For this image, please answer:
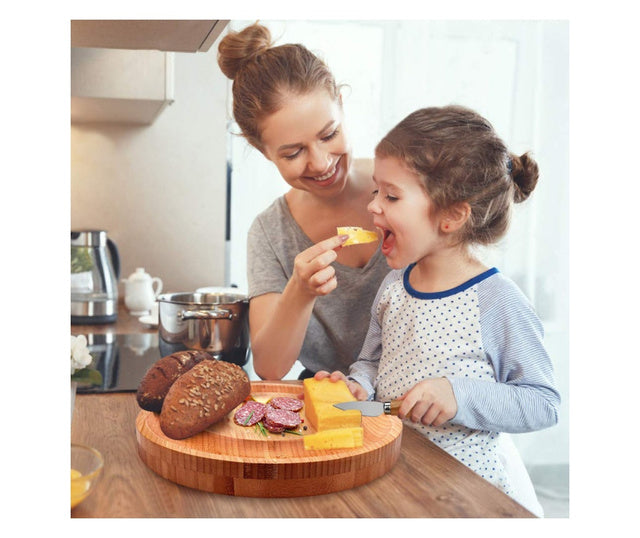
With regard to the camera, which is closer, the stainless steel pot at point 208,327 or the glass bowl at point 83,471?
the glass bowl at point 83,471

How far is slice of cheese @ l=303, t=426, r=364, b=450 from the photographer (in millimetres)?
719

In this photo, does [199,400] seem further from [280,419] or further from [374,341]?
[374,341]

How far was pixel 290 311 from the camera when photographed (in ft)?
3.43

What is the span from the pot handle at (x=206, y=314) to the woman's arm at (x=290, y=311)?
0.06 metres

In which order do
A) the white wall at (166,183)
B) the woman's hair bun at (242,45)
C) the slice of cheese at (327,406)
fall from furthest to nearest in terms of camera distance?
the white wall at (166,183)
the woman's hair bun at (242,45)
the slice of cheese at (327,406)

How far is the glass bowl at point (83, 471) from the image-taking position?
0.63 meters

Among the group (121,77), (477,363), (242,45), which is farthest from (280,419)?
(121,77)

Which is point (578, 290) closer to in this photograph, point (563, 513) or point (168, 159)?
point (563, 513)

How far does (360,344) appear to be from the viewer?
1.11 metres

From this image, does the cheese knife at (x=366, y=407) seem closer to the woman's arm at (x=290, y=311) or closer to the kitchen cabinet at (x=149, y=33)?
the woman's arm at (x=290, y=311)

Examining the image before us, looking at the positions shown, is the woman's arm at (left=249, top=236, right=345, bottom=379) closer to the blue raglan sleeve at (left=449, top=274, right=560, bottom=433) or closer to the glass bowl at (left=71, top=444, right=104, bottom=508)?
the blue raglan sleeve at (left=449, top=274, right=560, bottom=433)

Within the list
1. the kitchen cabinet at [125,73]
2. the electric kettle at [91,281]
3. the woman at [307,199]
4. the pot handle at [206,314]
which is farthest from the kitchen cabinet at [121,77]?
the pot handle at [206,314]

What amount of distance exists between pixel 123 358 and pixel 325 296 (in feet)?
1.53
